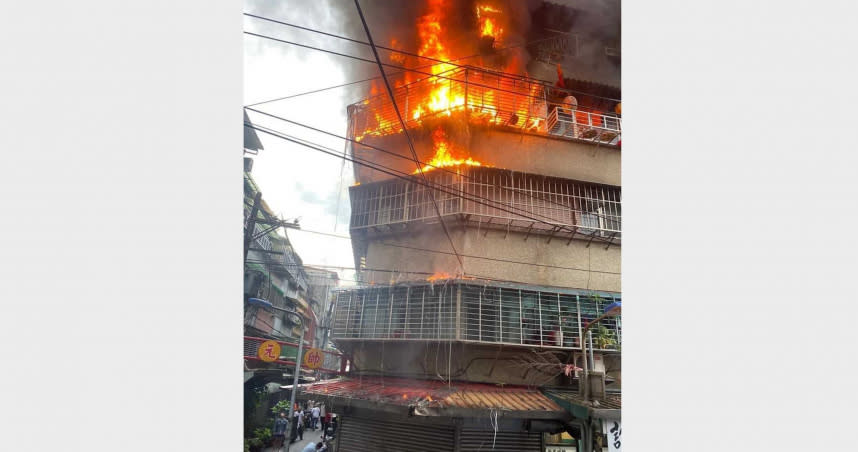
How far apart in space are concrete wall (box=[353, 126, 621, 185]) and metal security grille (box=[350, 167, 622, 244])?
244 mm

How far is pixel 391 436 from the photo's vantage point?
197 inches

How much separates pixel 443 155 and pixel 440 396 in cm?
397

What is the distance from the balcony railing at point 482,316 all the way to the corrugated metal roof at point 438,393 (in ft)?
2.19

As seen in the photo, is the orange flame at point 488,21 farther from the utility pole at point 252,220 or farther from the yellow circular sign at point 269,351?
the yellow circular sign at point 269,351

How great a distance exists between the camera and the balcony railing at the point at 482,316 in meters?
5.41

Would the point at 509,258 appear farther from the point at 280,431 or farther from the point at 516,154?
the point at 280,431

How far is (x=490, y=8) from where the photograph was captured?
21.6 ft

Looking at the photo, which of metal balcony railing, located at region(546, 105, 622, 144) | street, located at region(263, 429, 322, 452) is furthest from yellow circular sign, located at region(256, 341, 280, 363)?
metal balcony railing, located at region(546, 105, 622, 144)

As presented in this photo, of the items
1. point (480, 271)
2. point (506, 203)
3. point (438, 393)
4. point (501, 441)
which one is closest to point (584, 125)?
point (506, 203)

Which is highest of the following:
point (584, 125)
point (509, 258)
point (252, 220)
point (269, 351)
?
point (584, 125)

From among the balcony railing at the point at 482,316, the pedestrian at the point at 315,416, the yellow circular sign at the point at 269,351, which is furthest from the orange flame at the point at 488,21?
the pedestrian at the point at 315,416

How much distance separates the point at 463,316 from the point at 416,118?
12.1ft

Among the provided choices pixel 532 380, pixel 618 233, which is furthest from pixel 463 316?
pixel 618 233

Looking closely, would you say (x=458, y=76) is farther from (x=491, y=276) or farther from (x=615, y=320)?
(x=615, y=320)
